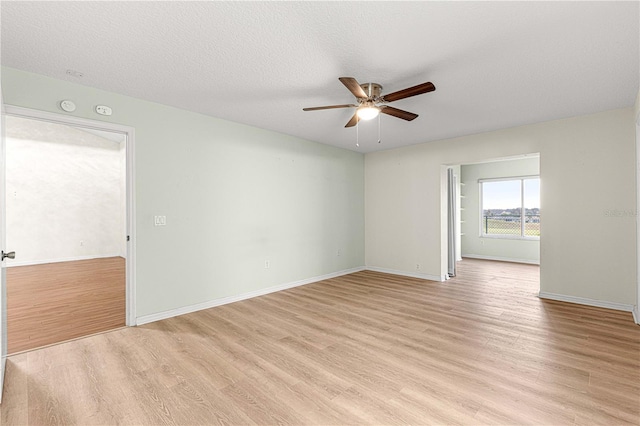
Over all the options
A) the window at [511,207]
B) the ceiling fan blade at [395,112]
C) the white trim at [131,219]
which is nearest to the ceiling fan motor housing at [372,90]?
the ceiling fan blade at [395,112]

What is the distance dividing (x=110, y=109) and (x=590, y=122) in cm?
597

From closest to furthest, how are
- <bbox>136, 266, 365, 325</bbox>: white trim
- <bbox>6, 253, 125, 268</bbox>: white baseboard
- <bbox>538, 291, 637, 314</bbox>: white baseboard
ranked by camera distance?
<bbox>136, 266, 365, 325</bbox>: white trim → <bbox>538, 291, 637, 314</bbox>: white baseboard → <bbox>6, 253, 125, 268</bbox>: white baseboard

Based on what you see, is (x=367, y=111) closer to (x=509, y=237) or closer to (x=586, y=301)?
(x=586, y=301)

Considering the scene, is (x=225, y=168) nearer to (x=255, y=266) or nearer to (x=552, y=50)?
(x=255, y=266)

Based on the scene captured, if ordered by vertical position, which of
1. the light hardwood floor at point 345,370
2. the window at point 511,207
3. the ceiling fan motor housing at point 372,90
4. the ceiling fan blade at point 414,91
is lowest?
the light hardwood floor at point 345,370

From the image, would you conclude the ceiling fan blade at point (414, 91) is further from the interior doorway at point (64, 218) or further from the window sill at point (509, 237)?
the window sill at point (509, 237)

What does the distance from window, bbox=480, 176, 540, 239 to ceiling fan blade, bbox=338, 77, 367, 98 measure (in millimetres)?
6571

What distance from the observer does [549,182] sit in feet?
13.9

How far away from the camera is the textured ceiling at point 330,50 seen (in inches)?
74.6

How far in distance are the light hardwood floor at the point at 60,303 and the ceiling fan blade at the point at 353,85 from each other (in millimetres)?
3532

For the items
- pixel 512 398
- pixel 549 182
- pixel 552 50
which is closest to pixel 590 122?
pixel 549 182

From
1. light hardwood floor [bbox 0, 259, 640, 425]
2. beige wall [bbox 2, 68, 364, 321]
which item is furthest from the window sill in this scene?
beige wall [bbox 2, 68, 364, 321]

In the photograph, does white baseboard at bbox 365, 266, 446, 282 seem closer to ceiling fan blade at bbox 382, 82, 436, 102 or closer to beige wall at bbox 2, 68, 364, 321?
beige wall at bbox 2, 68, 364, 321

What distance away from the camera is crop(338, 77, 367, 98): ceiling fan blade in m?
2.37
